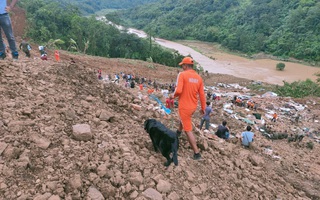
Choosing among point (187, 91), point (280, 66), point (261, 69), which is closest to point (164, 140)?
point (187, 91)

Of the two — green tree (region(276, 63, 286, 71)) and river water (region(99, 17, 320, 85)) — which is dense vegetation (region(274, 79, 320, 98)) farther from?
green tree (region(276, 63, 286, 71))

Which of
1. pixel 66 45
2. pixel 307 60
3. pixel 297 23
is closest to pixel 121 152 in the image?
pixel 66 45

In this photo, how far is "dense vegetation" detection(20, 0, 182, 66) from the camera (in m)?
22.4

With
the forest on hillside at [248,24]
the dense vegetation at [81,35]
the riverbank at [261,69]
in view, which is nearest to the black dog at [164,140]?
the dense vegetation at [81,35]

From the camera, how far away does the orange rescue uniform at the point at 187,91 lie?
3.03 m

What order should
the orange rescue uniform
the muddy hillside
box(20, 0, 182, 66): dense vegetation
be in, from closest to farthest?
the muddy hillside → the orange rescue uniform → box(20, 0, 182, 66): dense vegetation

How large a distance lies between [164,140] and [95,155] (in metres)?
0.78

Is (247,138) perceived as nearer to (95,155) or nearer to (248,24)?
(95,155)

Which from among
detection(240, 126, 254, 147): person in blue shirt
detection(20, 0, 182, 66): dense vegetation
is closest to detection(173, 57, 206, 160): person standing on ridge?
detection(240, 126, 254, 147): person in blue shirt

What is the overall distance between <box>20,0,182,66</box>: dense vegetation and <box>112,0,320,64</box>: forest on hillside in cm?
1270

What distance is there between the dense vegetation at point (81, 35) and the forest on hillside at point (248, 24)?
500 inches

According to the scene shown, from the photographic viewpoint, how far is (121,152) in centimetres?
283

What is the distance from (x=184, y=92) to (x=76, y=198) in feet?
5.37

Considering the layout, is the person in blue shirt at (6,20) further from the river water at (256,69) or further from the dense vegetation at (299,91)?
the river water at (256,69)
